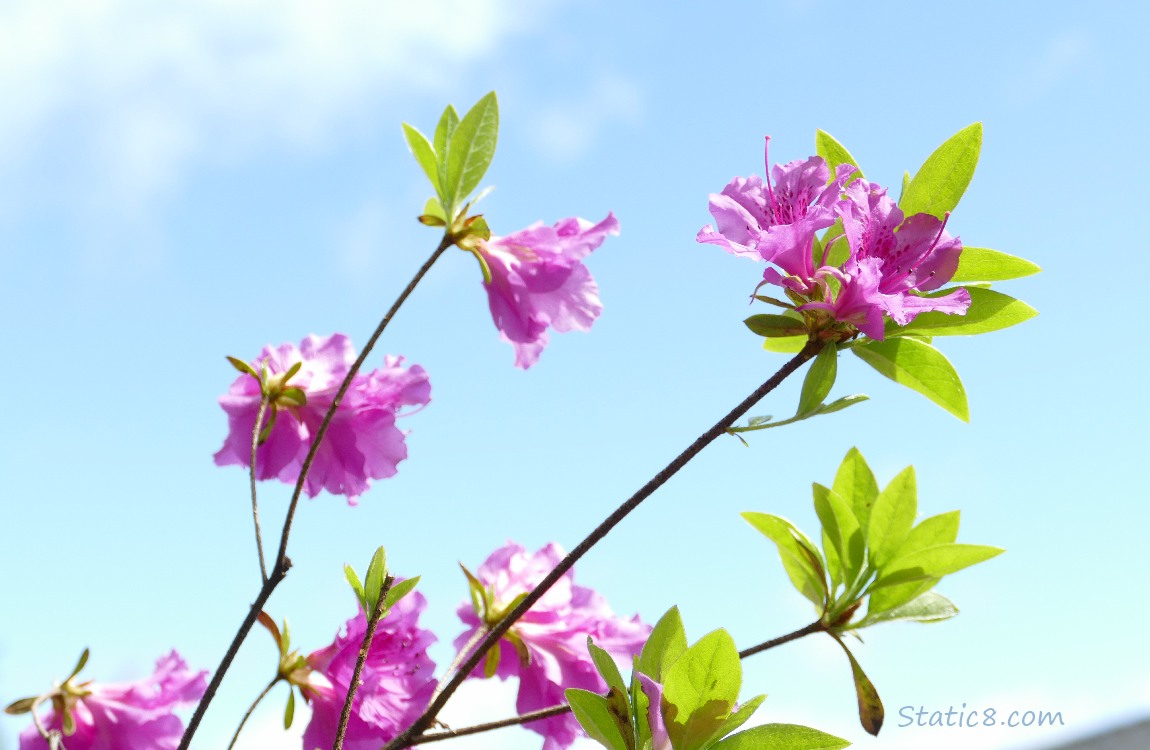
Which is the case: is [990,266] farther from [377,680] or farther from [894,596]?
[377,680]

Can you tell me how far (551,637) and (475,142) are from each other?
599 millimetres

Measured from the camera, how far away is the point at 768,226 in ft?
3.12

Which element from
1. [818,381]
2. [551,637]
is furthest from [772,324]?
[551,637]

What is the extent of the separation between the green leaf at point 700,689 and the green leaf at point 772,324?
0.27m

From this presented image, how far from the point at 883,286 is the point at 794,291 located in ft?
0.26

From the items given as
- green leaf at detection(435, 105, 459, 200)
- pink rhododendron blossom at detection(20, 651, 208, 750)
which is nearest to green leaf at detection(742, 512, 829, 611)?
green leaf at detection(435, 105, 459, 200)

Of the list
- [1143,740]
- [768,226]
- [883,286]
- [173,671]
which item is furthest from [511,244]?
[1143,740]

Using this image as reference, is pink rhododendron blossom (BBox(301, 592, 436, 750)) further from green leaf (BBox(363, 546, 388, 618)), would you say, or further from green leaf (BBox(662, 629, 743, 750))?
green leaf (BBox(662, 629, 743, 750))

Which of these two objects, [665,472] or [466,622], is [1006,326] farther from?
[466,622]

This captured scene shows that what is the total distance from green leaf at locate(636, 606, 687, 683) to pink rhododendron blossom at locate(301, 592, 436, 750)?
370 mm

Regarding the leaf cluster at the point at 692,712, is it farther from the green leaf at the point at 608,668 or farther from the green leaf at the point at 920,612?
the green leaf at the point at 920,612

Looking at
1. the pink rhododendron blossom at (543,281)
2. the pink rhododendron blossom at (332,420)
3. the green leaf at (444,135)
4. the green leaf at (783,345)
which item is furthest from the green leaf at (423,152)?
the green leaf at (783,345)

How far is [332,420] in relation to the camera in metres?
1.26

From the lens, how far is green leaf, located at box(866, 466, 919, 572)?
1.10 metres
